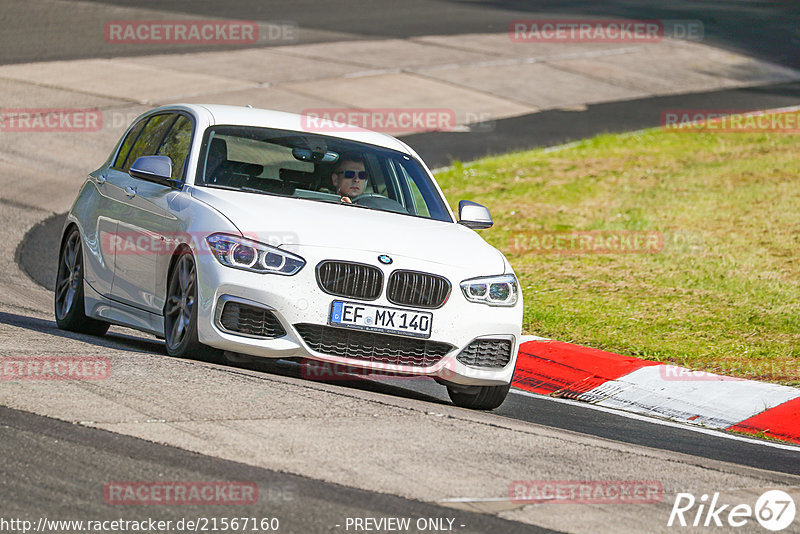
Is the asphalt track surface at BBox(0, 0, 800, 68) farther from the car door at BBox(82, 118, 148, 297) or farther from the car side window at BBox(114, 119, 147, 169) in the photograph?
the car door at BBox(82, 118, 148, 297)

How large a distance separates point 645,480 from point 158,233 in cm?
359

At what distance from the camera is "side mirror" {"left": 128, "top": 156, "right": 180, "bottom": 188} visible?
27.4 feet

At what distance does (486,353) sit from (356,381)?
3.79ft

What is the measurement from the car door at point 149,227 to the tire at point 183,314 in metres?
0.15

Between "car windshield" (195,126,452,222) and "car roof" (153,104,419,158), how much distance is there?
0.22ft

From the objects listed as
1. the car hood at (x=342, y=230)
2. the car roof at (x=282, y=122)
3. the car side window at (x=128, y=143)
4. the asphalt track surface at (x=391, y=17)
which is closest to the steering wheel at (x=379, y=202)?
the car hood at (x=342, y=230)

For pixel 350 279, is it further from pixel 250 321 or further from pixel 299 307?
pixel 250 321

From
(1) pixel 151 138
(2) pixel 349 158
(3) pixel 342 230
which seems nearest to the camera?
(3) pixel 342 230

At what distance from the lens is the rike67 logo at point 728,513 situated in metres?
5.66

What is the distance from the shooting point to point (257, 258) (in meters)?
7.50

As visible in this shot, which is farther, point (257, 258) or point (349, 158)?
point (349, 158)

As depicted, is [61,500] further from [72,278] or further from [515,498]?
[72,278]

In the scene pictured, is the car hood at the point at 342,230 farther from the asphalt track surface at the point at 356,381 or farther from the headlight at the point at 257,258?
the asphalt track surface at the point at 356,381

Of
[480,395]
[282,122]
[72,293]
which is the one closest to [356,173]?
[282,122]
